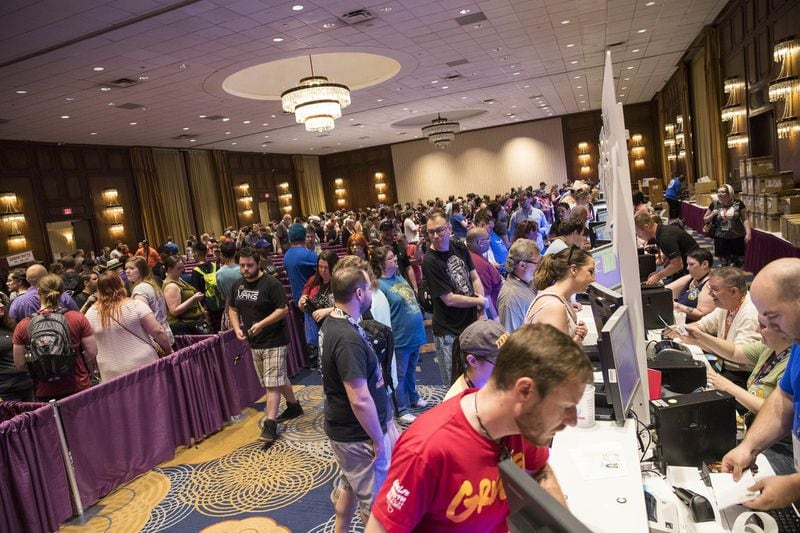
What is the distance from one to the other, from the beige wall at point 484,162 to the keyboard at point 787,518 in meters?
22.7

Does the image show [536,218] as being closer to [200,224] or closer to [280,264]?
[280,264]

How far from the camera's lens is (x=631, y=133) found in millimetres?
22469

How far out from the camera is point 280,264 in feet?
30.4

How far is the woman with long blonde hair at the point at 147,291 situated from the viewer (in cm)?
454

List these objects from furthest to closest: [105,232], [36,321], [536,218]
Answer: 1. [105,232]
2. [536,218]
3. [36,321]

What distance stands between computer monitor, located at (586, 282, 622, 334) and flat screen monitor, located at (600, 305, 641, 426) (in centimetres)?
40

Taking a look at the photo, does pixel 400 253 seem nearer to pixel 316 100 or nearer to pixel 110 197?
pixel 316 100

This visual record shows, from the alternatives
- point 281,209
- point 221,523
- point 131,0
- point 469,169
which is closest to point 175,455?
point 221,523

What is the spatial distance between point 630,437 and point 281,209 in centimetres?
2096

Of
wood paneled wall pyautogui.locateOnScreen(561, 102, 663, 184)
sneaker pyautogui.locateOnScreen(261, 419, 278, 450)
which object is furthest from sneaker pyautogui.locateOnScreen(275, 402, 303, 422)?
wood paneled wall pyautogui.locateOnScreen(561, 102, 663, 184)

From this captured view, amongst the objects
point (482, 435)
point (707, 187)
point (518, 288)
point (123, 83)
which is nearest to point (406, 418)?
point (518, 288)

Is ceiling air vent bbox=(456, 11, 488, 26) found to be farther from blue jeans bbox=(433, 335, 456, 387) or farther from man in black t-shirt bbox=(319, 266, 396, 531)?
man in black t-shirt bbox=(319, 266, 396, 531)

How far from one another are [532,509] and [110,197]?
16353 mm

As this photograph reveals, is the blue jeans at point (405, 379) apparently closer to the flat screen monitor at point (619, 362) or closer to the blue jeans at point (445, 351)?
the blue jeans at point (445, 351)
